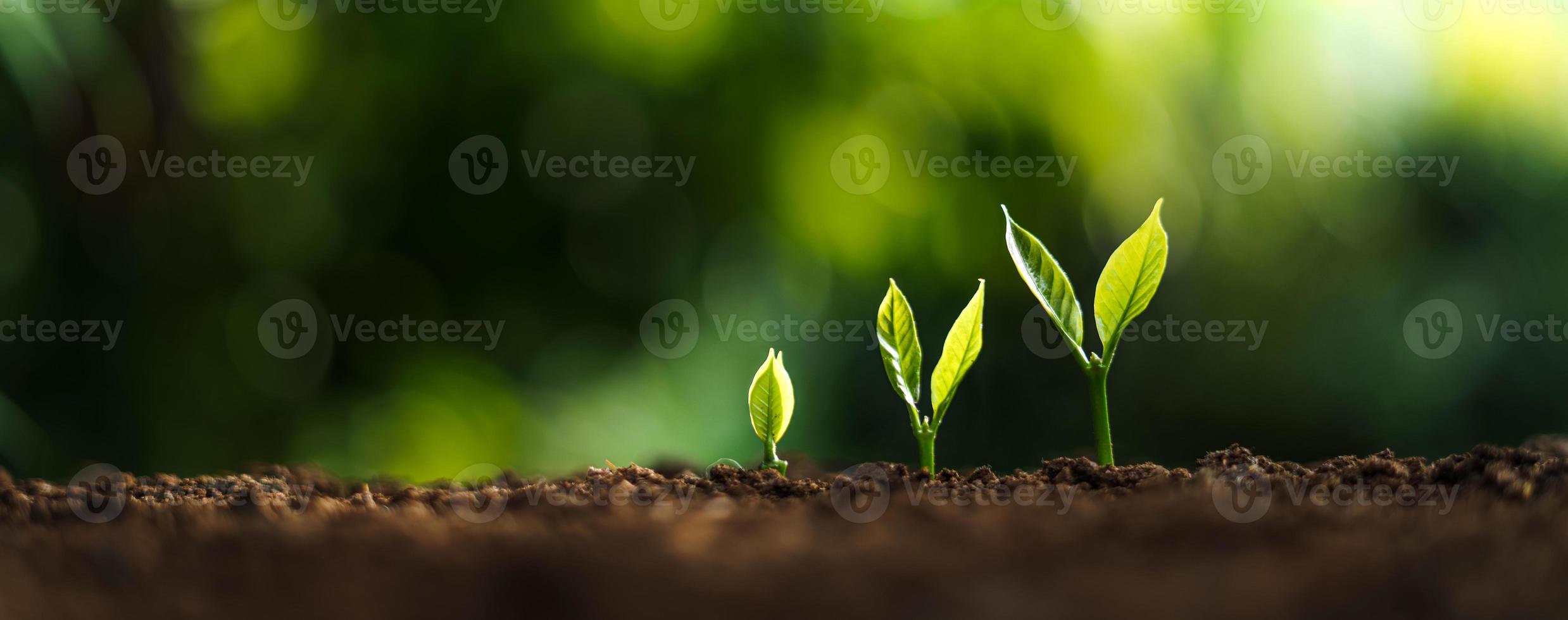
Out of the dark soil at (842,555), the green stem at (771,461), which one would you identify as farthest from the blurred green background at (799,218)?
the dark soil at (842,555)

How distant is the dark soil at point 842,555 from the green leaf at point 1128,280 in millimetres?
124

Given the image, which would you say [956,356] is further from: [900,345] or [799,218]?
[799,218]

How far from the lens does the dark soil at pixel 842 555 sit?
28 cm

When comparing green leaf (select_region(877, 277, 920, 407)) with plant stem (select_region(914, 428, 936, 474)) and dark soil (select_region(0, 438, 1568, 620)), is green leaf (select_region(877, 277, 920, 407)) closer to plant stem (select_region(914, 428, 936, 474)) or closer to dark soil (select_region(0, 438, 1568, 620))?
plant stem (select_region(914, 428, 936, 474))

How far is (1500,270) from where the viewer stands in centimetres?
122

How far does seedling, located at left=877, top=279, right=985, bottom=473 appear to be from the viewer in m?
0.52

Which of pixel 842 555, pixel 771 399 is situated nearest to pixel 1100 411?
pixel 771 399

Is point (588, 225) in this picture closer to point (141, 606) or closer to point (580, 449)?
point (580, 449)

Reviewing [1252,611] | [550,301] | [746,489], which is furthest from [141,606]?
[550,301]

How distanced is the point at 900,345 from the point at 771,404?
0.08 metres

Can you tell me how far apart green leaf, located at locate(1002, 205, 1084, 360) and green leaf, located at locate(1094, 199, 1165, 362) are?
1 centimetres

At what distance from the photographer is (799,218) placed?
4.04 feet

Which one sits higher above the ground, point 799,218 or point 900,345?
point 799,218

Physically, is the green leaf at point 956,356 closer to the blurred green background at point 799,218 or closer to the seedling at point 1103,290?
the seedling at point 1103,290
